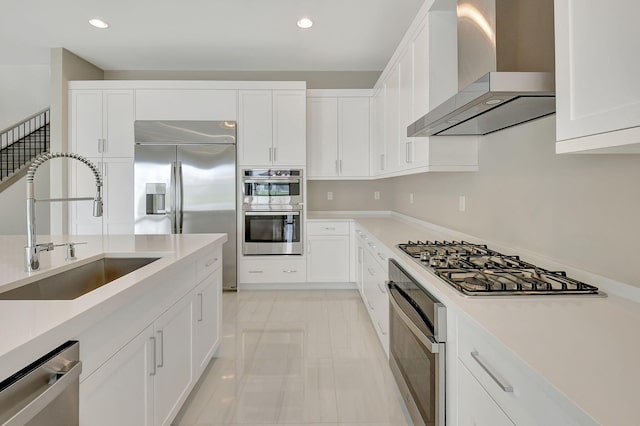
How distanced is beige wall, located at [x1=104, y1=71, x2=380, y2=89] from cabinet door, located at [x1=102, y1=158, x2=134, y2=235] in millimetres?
1382

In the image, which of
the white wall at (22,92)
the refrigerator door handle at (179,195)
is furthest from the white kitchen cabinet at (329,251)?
the white wall at (22,92)

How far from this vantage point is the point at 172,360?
1810mm

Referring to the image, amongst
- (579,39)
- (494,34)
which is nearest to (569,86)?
(579,39)

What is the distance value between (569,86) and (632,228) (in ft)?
1.86

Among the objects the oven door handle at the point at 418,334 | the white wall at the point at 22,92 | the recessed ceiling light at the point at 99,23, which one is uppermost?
the white wall at the point at 22,92

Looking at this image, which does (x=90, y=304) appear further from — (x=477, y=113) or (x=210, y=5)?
(x=210, y=5)

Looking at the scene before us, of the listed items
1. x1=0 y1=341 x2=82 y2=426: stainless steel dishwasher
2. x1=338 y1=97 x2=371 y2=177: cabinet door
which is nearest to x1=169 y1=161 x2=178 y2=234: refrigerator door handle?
x1=338 y1=97 x2=371 y2=177: cabinet door

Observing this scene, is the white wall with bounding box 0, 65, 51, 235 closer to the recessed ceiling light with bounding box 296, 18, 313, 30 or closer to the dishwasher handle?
the recessed ceiling light with bounding box 296, 18, 313, 30

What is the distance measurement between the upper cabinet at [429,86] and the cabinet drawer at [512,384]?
61.2 inches

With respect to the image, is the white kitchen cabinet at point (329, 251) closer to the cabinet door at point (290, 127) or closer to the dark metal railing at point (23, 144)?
the cabinet door at point (290, 127)

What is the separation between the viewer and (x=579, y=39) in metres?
1.06

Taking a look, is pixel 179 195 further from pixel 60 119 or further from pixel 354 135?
pixel 354 135

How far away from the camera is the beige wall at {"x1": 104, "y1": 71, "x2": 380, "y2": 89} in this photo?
522cm

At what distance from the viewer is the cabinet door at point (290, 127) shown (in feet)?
15.4
